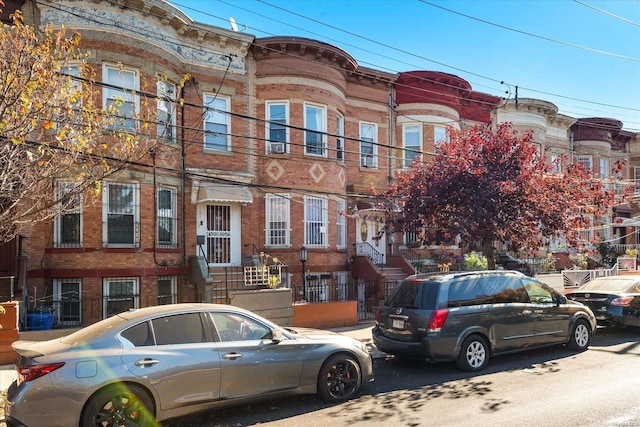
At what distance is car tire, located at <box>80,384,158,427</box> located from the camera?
525 centimetres

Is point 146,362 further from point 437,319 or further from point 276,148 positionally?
point 276,148

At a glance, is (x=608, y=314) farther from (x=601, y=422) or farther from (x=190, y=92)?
(x=190, y=92)

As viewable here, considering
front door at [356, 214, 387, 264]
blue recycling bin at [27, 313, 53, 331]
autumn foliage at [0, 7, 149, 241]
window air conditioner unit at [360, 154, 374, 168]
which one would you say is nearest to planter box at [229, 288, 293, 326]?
blue recycling bin at [27, 313, 53, 331]

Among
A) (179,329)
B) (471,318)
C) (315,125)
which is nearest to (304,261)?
(315,125)

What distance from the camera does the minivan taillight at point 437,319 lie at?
27.2ft

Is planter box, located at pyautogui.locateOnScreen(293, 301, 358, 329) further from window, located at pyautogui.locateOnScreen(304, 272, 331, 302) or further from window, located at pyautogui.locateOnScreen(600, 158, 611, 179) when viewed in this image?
window, located at pyautogui.locateOnScreen(600, 158, 611, 179)

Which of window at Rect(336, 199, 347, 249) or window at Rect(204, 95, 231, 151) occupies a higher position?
window at Rect(204, 95, 231, 151)

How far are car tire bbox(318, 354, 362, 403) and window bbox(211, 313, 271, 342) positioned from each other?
3.33ft

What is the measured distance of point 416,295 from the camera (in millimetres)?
8844

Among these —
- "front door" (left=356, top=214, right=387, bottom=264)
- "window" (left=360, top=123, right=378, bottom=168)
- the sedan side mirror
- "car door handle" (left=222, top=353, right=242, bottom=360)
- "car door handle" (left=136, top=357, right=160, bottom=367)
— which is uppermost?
"window" (left=360, top=123, right=378, bottom=168)

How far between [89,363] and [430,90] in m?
18.1

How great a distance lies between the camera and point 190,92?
15.8m

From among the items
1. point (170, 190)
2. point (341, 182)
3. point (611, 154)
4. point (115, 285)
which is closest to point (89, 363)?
point (115, 285)

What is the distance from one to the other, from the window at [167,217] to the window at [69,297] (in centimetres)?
249
